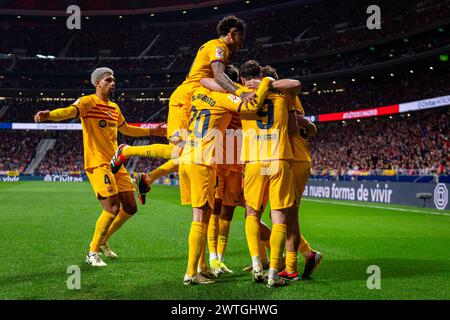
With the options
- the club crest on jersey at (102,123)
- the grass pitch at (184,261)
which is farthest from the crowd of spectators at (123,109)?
the club crest on jersey at (102,123)

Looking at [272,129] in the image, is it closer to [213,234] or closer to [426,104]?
[213,234]

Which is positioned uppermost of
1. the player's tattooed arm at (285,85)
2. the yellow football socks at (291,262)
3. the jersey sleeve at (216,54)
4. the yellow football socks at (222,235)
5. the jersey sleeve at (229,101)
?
the jersey sleeve at (216,54)

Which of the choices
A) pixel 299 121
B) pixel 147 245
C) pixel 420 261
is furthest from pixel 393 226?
pixel 299 121

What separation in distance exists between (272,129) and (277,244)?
4.08ft

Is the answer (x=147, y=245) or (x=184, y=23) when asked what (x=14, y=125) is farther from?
(x=147, y=245)

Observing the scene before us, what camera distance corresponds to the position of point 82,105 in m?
7.18

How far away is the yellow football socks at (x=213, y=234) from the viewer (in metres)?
6.54

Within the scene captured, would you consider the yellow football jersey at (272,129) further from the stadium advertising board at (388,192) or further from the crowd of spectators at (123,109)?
the crowd of spectators at (123,109)

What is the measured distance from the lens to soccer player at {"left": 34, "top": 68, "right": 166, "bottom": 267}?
23.6 ft

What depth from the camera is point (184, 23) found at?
68.2 metres

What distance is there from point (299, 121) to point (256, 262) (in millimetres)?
1762

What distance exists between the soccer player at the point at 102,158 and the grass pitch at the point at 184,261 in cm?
50

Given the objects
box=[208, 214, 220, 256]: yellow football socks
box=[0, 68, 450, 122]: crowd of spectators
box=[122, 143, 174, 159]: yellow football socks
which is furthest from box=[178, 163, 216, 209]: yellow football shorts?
box=[0, 68, 450, 122]: crowd of spectators

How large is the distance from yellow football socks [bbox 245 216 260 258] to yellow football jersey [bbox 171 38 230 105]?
170 centimetres
